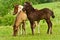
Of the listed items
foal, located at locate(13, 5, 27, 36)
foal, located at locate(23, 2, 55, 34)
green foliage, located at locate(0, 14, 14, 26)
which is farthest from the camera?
green foliage, located at locate(0, 14, 14, 26)

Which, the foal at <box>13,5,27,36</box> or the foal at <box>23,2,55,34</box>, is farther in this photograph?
the foal at <box>23,2,55,34</box>

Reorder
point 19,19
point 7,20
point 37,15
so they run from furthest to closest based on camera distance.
A: 1. point 7,20
2. point 37,15
3. point 19,19

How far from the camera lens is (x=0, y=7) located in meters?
30.6

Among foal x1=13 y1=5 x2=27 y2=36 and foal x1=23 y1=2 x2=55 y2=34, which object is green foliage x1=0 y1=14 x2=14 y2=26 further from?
foal x1=23 y1=2 x2=55 y2=34

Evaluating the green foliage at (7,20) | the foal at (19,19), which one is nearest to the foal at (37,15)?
the foal at (19,19)

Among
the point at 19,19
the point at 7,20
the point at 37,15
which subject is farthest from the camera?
the point at 7,20

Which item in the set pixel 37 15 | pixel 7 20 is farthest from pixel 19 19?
pixel 7 20

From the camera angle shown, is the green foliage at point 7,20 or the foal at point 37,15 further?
the green foliage at point 7,20

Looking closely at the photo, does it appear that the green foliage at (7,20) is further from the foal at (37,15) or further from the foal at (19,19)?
the foal at (37,15)

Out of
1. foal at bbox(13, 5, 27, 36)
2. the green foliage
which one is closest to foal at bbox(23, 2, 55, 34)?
foal at bbox(13, 5, 27, 36)

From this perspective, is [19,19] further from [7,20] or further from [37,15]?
[7,20]

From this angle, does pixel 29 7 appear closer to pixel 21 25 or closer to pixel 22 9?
→ pixel 22 9

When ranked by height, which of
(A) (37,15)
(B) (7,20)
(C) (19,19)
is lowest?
(B) (7,20)

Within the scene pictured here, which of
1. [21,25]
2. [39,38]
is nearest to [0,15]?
[21,25]
